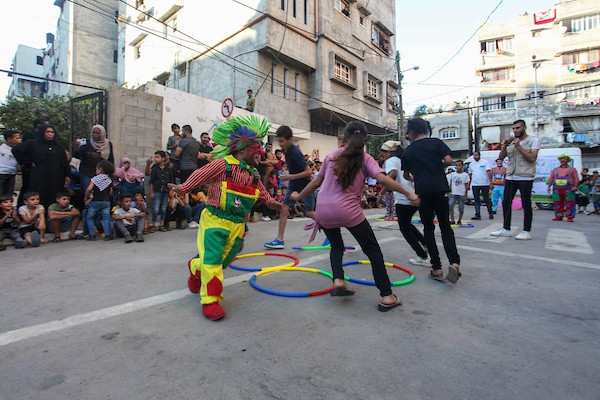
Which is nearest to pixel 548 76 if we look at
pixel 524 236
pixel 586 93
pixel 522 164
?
pixel 586 93

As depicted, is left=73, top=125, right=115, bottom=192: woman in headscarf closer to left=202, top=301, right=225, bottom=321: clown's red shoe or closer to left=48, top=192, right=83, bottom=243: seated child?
left=48, top=192, right=83, bottom=243: seated child

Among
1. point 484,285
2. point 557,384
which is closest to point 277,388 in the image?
point 557,384

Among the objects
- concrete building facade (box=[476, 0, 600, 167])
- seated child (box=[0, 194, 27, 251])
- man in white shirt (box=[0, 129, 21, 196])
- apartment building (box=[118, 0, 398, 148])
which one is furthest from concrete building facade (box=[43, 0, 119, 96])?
concrete building facade (box=[476, 0, 600, 167])

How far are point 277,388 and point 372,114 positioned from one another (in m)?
25.9

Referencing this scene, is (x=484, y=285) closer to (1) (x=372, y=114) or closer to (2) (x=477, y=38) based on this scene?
(1) (x=372, y=114)

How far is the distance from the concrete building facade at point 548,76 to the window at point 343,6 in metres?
19.4

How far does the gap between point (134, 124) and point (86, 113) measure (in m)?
1.77

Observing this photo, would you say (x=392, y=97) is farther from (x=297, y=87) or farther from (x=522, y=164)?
(x=522, y=164)

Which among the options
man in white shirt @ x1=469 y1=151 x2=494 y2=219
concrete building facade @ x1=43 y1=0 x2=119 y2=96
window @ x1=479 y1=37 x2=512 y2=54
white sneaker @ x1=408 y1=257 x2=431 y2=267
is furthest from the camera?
window @ x1=479 y1=37 x2=512 y2=54

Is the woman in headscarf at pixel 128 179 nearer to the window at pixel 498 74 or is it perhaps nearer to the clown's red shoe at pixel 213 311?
the clown's red shoe at pixel 213 311

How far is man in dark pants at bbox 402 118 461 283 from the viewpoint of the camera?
4.11 m

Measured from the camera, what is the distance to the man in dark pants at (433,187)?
13.5 ft

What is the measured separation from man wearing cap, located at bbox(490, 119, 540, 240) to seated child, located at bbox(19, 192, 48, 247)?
9.02 metres

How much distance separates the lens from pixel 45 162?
280 inches
